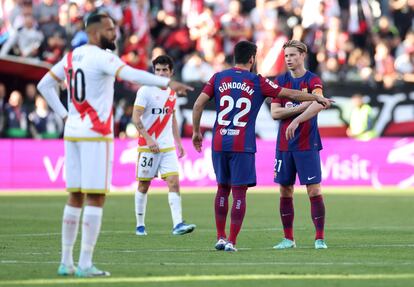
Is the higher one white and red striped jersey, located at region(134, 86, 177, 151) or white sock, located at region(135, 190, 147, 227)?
white and red striped jersey, located at region(134, 86, 177, 151)

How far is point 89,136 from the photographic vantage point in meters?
10.7

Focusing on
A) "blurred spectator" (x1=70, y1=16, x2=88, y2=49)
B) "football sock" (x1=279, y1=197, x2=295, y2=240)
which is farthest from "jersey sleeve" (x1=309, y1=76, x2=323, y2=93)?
"blurred spectator" (x1=70, y1=16, x2=88, y2=49)

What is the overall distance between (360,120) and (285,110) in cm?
1764

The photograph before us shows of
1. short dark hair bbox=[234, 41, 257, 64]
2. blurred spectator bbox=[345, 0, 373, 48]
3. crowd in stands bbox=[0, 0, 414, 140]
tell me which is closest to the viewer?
short dark hair bbox=[234, 41, 257, 64]

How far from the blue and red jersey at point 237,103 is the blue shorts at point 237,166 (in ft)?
0.27

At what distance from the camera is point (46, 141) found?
1153 inches

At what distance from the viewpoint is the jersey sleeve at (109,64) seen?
1048 cm

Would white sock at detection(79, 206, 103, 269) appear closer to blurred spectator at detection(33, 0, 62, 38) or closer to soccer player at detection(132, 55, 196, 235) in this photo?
soccer player at detection(132, 55, 196, 235)

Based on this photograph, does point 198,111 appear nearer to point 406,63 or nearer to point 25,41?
point 25,41

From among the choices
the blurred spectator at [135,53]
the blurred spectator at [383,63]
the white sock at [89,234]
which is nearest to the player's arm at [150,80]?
the white sock at [89,234]

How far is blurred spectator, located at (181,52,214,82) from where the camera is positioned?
31.0m

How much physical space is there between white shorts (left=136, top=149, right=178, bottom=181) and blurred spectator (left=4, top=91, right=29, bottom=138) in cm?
1301

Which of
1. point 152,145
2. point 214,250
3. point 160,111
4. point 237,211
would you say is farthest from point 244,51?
point 160,111

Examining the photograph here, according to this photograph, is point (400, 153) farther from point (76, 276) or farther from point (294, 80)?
point (76, 276)
